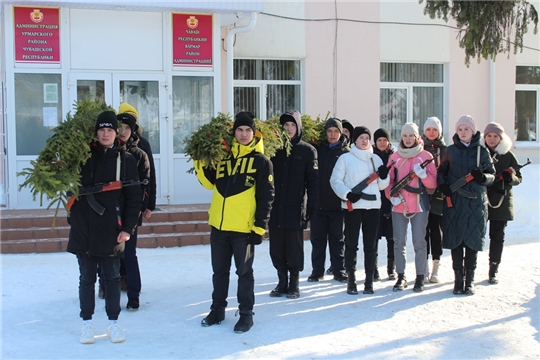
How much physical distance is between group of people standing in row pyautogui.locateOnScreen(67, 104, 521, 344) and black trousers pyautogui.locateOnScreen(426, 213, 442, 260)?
0.01 meters

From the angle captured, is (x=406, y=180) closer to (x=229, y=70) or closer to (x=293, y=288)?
(x=293, y=288)

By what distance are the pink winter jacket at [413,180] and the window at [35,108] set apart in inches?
225

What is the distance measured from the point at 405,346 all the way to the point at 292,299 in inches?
60.7

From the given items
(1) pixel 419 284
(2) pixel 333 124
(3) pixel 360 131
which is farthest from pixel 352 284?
(2) pixel 333 124

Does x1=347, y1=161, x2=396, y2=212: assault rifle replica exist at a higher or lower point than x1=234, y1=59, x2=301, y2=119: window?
lower

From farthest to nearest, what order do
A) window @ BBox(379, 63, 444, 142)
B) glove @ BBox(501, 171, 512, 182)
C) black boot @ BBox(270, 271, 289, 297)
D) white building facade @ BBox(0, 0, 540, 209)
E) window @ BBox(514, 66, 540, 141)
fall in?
1. window @ BBox(514, 66, 540, 141)
2. window @ BBox(379, 63, 444, 142)
3. white building facade @ BBox(0, 0, 540, 209)
4. glove @ BBox(501, 171, 512, 182)
5. black boot @ BBox(270, 271, 289, 297)

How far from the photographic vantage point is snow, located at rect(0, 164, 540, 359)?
4.67m

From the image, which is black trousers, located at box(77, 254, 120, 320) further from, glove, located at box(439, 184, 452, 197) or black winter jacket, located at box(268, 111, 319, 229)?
glove, located at box(439, 184, 452, 197)

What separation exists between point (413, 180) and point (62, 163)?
350cm

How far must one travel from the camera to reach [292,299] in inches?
239

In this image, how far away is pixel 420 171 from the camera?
6.26 metres

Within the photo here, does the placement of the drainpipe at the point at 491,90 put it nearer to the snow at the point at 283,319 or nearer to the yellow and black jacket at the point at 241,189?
the snow at the point at 283,319

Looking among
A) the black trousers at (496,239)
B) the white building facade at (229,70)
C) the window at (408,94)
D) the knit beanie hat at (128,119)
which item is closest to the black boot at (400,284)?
the black trousers at (496,239)

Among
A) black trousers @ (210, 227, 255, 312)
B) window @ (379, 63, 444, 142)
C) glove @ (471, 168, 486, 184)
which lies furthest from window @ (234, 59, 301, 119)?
black trousers @ (210, 227, 255, 312)
